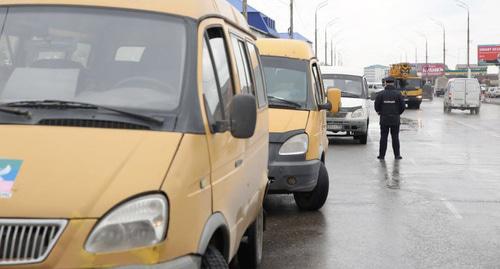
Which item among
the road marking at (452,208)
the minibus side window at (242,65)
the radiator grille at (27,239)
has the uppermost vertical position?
the minibus side window at (242,65)

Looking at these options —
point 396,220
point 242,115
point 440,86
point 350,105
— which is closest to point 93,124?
point 242,115

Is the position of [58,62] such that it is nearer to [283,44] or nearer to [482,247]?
[482,247]

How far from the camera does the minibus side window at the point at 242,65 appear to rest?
4809mm

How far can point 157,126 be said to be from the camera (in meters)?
3.44

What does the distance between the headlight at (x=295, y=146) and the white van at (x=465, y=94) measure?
1311 inches

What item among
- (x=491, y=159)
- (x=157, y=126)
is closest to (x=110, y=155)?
(x=157, y=126)

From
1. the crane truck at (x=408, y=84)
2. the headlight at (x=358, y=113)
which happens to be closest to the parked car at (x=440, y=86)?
the crane truck at (x=408, y=84)

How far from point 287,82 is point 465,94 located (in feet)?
108

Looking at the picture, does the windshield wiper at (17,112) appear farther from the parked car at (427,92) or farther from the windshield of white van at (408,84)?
the parked car at (427,92)

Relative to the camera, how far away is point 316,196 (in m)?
8.56

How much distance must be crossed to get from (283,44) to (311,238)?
365 centimetres

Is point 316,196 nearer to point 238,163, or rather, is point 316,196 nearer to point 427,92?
point 238,163

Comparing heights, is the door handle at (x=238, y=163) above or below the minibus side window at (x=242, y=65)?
below

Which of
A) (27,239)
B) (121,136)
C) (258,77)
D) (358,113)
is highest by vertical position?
(258,77)
